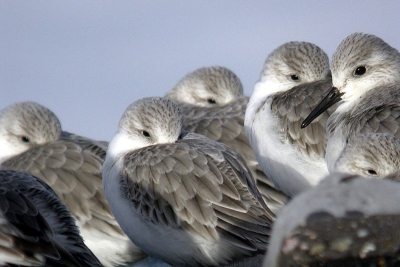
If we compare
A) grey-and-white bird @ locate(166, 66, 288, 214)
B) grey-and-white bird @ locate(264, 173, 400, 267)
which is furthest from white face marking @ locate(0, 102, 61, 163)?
grey-and-white bird @ locate(264, 173, 400, 267)

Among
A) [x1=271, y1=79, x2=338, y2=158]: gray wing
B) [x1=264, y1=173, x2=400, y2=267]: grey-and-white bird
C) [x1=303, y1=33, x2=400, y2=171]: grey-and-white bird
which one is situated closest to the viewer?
[x1=264, y1=173, x2=400, y2=267]: grey-and-white bird

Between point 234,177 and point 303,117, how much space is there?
1.25m

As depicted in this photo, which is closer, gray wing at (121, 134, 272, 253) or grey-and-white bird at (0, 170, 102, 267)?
grey-and-white bird at (0, 170, 102, 267)

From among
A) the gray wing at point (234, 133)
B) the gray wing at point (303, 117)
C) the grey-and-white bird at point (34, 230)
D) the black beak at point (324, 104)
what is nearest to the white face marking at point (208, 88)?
the gray wing at point (234, 133)

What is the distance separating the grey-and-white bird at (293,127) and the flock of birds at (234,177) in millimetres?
12

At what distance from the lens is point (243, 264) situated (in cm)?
500

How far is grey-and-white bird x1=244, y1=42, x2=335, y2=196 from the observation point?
616 centimetres

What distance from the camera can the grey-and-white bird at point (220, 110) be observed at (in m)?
6.90

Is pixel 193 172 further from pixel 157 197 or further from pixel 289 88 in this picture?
pixel 289 88

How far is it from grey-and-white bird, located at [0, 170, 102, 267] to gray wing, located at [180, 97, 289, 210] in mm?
2683

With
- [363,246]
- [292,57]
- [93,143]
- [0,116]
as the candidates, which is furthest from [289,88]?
[363,246]

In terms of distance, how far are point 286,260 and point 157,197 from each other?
2.44 meters

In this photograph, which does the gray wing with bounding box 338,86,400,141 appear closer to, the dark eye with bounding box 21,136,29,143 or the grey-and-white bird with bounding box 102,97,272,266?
the grey-and-white bird with bounding box 102,97,272,266

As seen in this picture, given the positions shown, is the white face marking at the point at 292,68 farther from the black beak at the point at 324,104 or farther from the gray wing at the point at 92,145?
the gray wing at the point at 92,145
